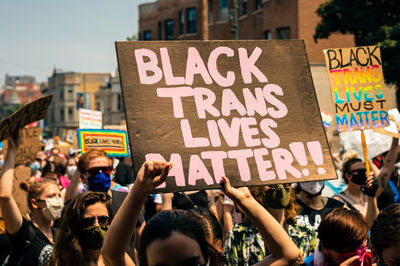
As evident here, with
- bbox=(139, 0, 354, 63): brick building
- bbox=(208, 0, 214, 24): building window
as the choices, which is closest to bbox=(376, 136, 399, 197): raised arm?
bbox=(139, 0, 354, 63): brick building

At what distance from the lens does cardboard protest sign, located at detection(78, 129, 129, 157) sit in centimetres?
884

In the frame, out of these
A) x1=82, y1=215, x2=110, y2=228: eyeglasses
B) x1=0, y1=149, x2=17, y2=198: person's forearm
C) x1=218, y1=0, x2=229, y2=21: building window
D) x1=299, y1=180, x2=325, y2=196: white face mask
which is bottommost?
x1=299, y1=180, x2=325, y2=196: white face mask

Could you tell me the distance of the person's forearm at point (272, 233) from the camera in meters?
2.70

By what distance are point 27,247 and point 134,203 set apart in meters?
1.78

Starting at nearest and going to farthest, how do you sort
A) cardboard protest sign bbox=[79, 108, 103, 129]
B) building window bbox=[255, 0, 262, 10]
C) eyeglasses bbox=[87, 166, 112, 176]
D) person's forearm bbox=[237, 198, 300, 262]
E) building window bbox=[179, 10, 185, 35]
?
person's forearm bbox=[237, 198, 300, 262]
eyeglasses bbox=[87, 166, 112, 176]
cardboard protest sign bbox=[79, 108, 103, 129]
building window bbox=[255, 0, 262, 10]
building window bbox=[179, 10, 185, 35]

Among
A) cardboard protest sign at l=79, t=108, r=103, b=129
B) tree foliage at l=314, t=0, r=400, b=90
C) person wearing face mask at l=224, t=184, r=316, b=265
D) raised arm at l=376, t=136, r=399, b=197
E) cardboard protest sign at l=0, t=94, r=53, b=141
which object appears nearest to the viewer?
person wearing face mask at l=224, t=184, r=316, b=265

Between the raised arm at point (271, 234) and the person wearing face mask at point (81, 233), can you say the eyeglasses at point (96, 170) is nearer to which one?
the person wearing face mask at point (81, 233)

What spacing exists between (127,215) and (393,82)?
21.5 m

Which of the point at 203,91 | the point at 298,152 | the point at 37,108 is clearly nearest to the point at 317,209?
the point at 298,152

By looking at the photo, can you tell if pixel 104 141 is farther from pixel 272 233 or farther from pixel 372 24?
pixel 372 24

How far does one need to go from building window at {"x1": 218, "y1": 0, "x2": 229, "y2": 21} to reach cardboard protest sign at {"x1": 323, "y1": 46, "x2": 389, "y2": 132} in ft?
113

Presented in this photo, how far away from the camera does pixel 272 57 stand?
3.45 meters

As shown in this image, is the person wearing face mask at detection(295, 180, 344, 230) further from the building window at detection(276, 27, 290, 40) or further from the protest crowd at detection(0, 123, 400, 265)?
the building window at detection(276, 27, 290, 40)

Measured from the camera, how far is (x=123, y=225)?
2590mm
